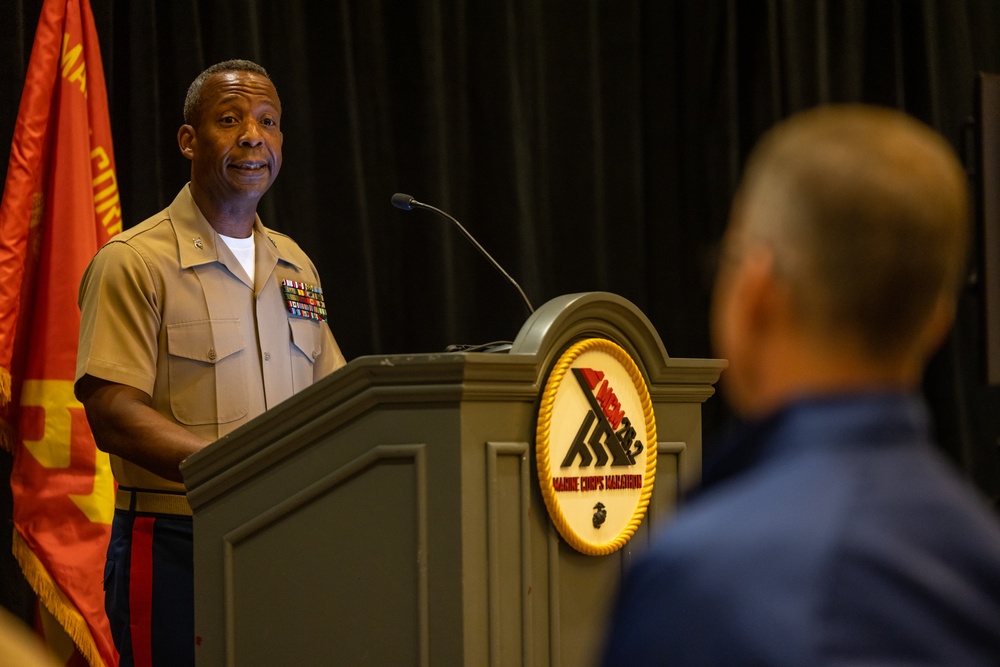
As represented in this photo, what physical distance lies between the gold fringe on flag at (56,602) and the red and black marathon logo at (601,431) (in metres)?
1.66

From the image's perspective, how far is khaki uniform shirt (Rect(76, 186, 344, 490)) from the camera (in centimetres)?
232

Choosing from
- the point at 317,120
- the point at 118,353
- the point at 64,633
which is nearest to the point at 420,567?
the point at 118,353

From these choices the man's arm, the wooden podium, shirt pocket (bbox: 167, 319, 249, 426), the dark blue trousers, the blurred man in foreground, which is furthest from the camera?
shirt pocket (bbox: 167, 319, 249, 426)

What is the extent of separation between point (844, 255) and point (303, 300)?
2024mm

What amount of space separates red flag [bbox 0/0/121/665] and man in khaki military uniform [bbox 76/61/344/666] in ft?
1.97

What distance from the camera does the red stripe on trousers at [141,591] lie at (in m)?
2.28

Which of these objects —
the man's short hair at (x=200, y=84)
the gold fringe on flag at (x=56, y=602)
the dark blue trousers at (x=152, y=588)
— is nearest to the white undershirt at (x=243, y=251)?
the man's short hair at (x=200, y=84)

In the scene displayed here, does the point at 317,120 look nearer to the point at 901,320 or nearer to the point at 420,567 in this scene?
the point at 420,567

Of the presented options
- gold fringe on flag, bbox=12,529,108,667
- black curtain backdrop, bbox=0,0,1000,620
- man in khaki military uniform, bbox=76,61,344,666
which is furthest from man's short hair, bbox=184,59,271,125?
gold fringe on flag, bbox=12,529,108,667

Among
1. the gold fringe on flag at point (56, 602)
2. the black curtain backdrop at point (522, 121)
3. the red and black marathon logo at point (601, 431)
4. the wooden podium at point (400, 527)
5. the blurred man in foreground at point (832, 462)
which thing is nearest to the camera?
the blurred man in foreground at point (832, 462)

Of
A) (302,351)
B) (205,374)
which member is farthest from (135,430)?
(302,351)

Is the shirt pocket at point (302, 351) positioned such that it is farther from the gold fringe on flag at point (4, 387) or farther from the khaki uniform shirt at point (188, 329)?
the gold fringe on flag at point (4, 387)

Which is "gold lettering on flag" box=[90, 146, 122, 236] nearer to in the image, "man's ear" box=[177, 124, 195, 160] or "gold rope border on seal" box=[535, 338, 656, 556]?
"man's ear" box=[177, 124, 195, 160]

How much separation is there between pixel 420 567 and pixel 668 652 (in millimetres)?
988
